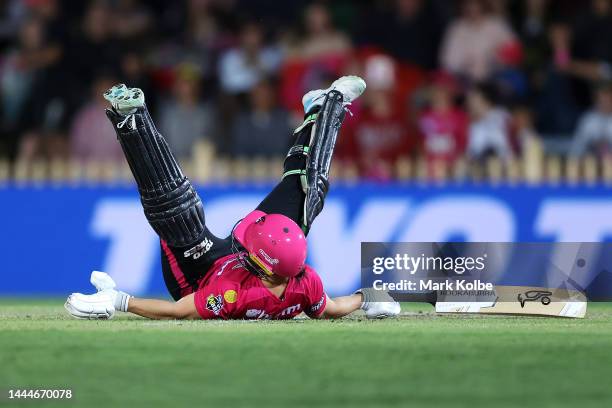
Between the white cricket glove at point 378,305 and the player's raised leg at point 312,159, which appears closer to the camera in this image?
the white cricket glove at point 378,305

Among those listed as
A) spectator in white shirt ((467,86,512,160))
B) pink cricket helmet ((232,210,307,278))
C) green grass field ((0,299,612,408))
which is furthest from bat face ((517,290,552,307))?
spectator in white shirt ((467,86,512,160))

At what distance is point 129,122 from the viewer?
32.9ft

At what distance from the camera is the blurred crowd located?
52.0ft

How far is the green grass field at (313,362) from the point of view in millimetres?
6441

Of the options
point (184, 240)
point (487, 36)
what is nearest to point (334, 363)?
point (184, 240)

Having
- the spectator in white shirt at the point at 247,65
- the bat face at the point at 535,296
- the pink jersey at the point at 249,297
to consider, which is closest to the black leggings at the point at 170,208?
the pink jersey at the point at 249,297

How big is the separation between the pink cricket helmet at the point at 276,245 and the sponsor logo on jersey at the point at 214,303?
45cm

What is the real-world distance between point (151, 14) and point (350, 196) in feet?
18.4

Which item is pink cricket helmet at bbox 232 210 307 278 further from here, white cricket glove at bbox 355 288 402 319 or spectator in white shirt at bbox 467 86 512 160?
spectator in white shirt at bbox 467 86 512 160

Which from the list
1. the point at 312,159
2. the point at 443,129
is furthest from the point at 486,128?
the point at 312,159

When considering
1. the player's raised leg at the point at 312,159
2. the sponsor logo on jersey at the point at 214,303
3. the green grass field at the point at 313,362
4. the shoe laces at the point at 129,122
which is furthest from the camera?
the player's raised leg at the point at 312,159

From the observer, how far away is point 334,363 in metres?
7.45

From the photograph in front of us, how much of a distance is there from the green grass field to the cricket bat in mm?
249

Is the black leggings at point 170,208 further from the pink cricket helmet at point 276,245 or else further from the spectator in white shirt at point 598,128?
the spectator in white shirt at point 598,128
